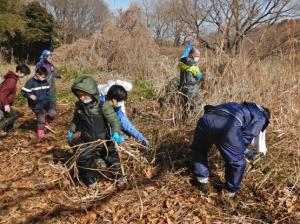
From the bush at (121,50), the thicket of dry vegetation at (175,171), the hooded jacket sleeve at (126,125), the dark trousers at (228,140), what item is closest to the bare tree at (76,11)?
the bush at (121,50)

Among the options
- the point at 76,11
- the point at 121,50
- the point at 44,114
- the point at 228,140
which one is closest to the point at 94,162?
the point at 228,140

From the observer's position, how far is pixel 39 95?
5.01 m

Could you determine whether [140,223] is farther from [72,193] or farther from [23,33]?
[23,33]

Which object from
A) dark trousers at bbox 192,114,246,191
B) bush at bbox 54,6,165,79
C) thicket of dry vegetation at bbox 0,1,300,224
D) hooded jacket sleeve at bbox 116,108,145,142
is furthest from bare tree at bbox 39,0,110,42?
dark trousers at bbox 192,114,246,191

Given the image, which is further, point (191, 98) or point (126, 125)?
point (191, 98)

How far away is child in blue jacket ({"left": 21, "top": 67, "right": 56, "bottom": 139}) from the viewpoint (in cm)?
494

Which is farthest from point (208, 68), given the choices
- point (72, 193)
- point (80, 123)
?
point (72, 193)

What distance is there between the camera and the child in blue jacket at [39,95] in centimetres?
494

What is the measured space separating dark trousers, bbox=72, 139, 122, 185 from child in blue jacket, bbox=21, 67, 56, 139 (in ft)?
6.04

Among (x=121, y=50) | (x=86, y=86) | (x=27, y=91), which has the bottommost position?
(x=27, y=91)

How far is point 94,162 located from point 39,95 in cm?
207

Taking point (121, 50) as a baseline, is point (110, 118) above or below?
below

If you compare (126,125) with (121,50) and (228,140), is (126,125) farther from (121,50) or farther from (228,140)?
(121,50)

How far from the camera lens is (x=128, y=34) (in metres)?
11.4
